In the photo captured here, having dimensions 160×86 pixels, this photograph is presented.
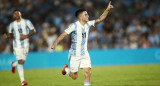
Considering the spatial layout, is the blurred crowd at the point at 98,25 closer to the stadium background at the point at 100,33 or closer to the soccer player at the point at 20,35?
the stadium background at the point at 100,33

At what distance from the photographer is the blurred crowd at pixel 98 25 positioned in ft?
72.4

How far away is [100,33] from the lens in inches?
906

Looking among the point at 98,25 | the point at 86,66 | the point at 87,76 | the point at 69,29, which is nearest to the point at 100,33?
the point at 98,25

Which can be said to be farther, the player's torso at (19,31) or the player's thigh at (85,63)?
the player's torso at (19,31)

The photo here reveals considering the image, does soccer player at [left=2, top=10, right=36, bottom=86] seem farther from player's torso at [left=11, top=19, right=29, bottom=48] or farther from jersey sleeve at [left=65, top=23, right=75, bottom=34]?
jersey sleeve at [left=65, top=23, right=75, bottom=34]

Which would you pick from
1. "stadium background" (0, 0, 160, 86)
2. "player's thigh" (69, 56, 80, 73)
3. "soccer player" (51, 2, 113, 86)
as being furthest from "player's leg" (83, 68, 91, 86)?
"stadium background" (0, 0, 160, 86)

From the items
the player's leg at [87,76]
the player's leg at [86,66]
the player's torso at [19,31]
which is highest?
the player's torso at [19,31]

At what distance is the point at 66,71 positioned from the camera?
11.5 m

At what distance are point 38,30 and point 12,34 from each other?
1100cm

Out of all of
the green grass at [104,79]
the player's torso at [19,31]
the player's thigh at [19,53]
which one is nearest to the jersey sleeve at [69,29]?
the green grass at [104,79]

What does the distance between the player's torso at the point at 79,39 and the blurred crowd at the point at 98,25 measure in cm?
1179

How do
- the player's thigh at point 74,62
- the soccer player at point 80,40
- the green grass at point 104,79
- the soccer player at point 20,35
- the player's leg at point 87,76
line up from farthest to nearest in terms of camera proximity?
the soccer player at point 20,35, the green grass at point 104,79, the player's thigh at point 74,62, the soccer player at point 80,40, the player's leg at point 87,76

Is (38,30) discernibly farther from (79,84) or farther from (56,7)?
(79,84)

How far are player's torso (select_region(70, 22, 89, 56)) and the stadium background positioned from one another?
9.62 meters
